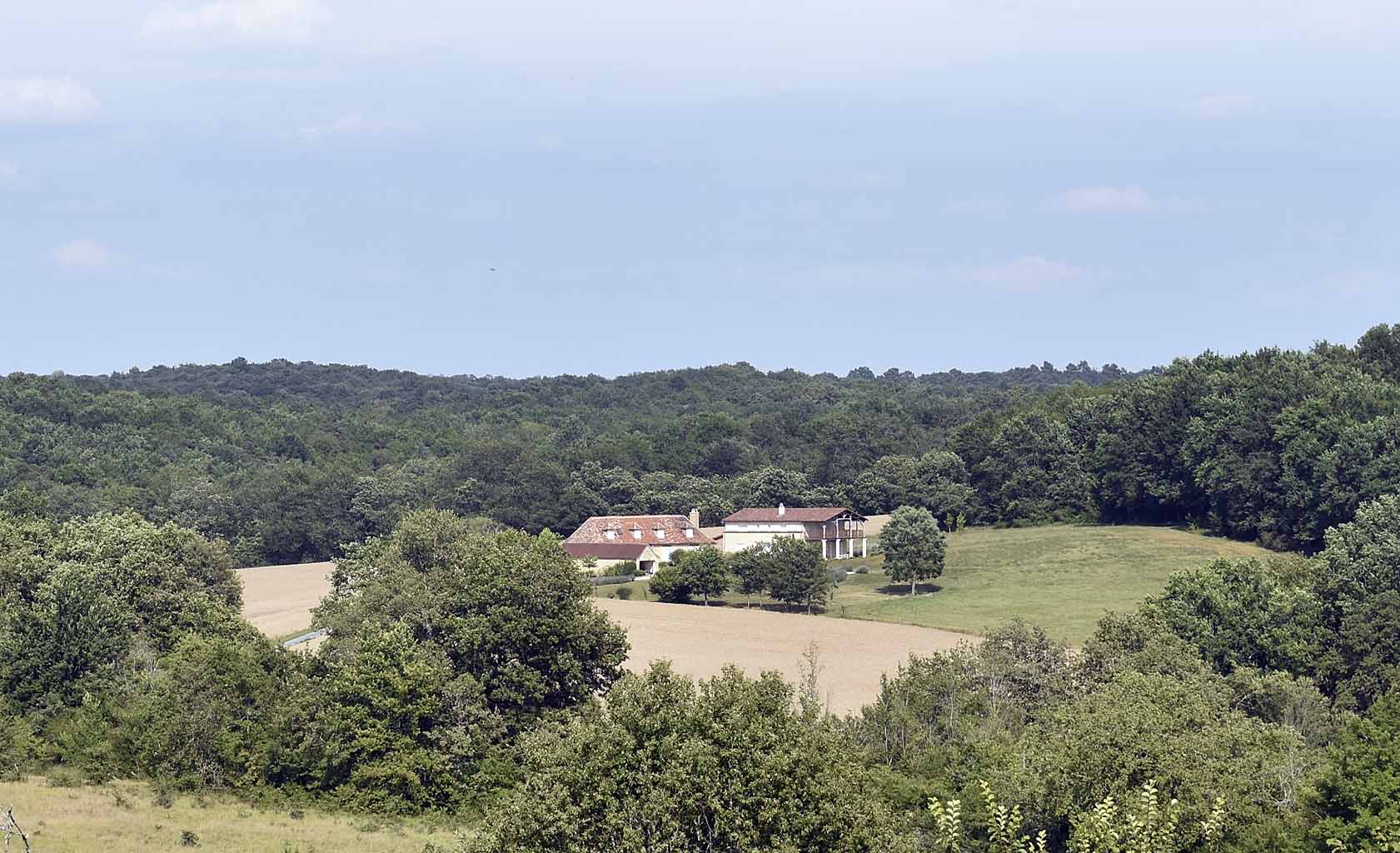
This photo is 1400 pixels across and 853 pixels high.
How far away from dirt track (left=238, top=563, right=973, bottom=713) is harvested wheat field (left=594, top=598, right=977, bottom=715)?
0.05 m

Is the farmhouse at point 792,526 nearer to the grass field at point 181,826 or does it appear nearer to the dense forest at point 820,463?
the dense forest at point 820,463

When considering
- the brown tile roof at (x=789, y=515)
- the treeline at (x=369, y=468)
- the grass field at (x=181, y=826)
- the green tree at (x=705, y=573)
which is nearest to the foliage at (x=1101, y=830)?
the grass field at (x=181, y=826)

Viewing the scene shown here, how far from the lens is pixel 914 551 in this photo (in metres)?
106

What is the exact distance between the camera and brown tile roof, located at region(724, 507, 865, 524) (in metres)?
124

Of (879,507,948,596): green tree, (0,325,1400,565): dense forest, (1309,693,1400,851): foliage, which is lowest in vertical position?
(1309,693,1400,851): foliage

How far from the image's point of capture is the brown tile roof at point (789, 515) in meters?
124

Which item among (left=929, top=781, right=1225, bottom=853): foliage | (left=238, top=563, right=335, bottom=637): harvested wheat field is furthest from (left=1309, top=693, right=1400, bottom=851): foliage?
(left=238, top=563, right=335, bottom=637): harvested wheat field

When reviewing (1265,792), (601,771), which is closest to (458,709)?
(601,771)

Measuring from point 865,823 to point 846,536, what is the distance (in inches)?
3966

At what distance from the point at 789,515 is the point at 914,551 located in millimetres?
21063

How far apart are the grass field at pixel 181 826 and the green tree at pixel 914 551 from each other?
63.4 m

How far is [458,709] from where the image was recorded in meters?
51.9

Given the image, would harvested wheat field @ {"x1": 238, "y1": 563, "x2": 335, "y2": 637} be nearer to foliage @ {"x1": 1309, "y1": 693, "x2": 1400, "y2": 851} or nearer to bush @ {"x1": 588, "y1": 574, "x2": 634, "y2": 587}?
bush @ {"x1": 588, "y1": 574, "x2": 634, "y2": 587}

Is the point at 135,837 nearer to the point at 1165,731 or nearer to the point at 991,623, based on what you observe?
the point at 1165,731
